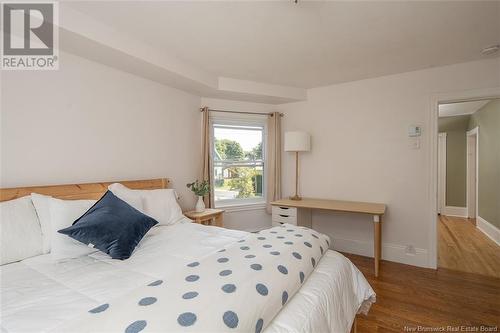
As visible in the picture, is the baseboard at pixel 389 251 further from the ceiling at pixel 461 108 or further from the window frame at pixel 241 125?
the ceiling at pixel 461 108

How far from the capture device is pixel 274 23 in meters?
2.04

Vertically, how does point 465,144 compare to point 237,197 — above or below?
above

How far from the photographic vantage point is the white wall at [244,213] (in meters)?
3.78

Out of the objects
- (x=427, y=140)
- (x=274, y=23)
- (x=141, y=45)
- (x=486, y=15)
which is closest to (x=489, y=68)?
(x=427, y=140)

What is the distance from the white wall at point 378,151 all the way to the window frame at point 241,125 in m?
0.57

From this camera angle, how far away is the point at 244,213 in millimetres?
3984

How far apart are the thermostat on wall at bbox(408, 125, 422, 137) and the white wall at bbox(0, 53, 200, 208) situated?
9.71ft

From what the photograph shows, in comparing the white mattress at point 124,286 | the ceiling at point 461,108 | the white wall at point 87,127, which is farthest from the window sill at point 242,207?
the ceiling at point 461,108

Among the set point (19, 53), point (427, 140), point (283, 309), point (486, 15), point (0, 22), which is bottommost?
point (283, 309)

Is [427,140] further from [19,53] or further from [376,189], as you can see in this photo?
[19,53]

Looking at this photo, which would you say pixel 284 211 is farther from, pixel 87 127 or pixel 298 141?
pixel 87 127

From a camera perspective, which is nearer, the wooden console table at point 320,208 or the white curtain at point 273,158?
the wooden console table at point 320,208

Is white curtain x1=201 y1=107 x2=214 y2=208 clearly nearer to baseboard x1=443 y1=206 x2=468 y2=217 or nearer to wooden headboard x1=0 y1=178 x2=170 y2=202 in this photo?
wooden headboard x1=0 y1=178 x2=170 y2=202

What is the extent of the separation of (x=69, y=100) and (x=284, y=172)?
299 centimetres
